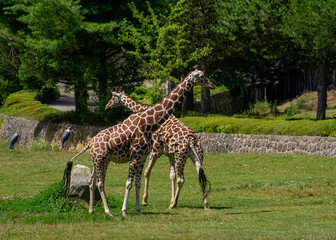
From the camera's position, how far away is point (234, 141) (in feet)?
91.7

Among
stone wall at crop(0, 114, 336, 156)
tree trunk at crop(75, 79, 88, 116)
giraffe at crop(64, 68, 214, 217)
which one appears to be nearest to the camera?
giraffe at crop(64, 68, 214, 217)

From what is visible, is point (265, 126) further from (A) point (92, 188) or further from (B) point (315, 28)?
(A) point (92, 188)

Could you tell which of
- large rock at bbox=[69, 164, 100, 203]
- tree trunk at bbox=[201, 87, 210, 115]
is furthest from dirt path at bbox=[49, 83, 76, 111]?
large rock at bbox=[69, 164, 100, 203]

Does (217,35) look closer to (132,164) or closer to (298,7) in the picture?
(298,7)

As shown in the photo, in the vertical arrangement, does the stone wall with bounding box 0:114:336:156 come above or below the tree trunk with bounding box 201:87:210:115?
below

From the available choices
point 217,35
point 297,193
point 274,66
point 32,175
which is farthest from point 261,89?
point 297,193

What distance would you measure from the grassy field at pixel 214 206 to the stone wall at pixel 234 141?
2.65 feet

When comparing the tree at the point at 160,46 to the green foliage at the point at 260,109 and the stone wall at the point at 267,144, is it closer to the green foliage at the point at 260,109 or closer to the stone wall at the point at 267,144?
the stone wall at the point at 267,144

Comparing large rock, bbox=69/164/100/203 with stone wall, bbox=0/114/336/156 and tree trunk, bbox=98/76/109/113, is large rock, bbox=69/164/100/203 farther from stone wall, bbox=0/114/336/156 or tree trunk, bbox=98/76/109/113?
tree trunk, bbox=98/76/109/113

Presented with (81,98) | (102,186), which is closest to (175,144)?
(102,186)

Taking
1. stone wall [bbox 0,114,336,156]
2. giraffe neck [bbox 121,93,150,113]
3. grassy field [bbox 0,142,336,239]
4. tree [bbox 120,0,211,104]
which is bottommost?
grassy field [bbox 0,142,336,239]

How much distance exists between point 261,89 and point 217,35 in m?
13.4

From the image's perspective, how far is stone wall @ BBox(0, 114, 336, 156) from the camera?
81.5ft

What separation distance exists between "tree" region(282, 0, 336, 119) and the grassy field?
252 inches
